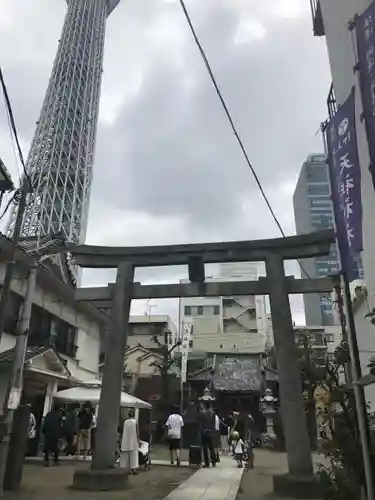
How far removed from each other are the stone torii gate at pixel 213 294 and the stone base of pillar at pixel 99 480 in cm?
2

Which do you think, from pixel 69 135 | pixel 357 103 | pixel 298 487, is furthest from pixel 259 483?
pixel 69 135

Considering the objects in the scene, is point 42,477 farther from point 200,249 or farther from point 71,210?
point 71,210

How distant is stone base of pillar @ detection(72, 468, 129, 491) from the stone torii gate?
20 mm

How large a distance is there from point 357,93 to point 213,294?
657 cm

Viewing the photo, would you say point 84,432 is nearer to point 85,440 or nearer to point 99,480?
point 85,440

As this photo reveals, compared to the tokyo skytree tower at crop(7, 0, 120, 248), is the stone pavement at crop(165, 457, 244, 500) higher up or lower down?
lower down

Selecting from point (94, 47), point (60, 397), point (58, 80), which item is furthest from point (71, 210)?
point (60, 397)

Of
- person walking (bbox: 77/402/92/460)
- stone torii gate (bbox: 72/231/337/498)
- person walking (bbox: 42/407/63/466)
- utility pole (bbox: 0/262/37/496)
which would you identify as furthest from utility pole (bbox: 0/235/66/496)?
person walking (bbox: 77/402/92/460)

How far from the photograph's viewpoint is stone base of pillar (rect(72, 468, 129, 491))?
993cm

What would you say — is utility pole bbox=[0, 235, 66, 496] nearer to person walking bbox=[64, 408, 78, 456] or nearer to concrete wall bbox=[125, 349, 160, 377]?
person walking bbox=[64, 408, 78, 456]

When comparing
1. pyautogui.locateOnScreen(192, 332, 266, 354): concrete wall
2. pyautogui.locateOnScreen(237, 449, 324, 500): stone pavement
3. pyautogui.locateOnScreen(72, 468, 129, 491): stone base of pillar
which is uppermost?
pyautogui.locateOnScreen(192, 332, 266, 354): concrete wall

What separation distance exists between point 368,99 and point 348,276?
2315 millimetres

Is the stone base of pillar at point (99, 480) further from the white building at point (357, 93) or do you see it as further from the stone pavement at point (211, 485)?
the white building at point (357, 93)

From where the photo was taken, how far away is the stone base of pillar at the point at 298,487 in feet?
30.3
